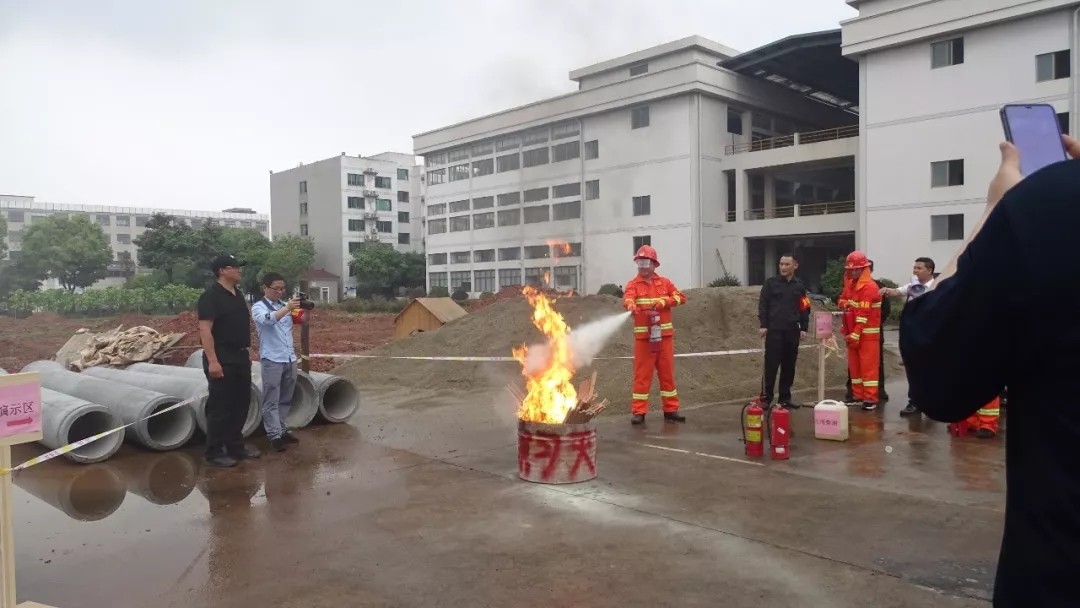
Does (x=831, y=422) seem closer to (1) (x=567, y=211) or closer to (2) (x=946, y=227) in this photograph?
(2) (x=946, y=227)

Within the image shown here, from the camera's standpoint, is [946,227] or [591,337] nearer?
[591,337]

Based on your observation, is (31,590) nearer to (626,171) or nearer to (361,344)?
(361,344)

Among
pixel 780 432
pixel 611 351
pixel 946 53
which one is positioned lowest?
pixel 780 432

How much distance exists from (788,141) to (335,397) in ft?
116

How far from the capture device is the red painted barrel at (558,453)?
6.25 metres

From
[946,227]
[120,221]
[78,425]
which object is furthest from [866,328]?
[120,221]

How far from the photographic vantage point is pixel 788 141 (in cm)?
3934

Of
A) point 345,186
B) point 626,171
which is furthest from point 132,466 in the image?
point 345,186

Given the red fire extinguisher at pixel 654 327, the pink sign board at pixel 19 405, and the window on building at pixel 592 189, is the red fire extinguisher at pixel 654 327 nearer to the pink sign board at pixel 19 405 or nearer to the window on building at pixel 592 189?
the pink sign board at pixel 19 405

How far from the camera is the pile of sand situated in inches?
471

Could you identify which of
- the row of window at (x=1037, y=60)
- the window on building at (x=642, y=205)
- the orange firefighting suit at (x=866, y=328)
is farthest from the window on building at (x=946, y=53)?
the orange firefighting suit at (x=866, y=328)

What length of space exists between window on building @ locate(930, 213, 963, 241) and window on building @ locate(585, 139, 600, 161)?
49.3 ft

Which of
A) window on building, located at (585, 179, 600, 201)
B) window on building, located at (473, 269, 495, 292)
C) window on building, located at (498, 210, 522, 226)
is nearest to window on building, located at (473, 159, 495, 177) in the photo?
window on building, located at (498, 210, 522, 226)

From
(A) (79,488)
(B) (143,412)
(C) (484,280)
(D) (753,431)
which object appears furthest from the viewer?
(C) (484,280)
